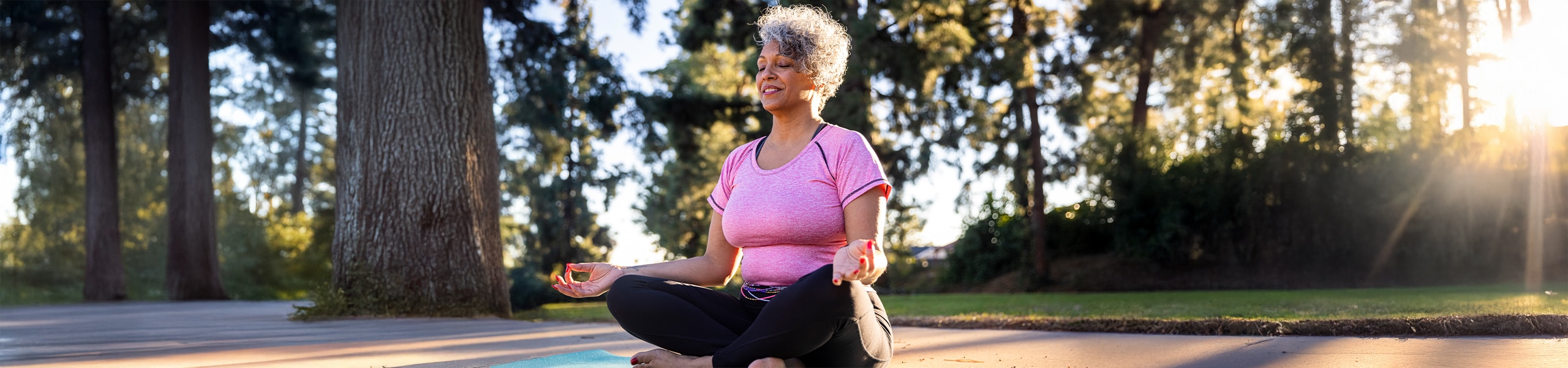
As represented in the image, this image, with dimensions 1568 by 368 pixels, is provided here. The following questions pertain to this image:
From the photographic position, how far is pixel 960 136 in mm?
20078

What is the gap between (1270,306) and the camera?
8.46 metres

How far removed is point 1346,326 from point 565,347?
140 inches

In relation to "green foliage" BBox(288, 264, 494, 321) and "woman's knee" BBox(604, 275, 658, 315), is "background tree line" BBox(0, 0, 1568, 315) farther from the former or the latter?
"woman's knee" BBox(604, 275, 658, 315)

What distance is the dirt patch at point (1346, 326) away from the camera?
4234 mm

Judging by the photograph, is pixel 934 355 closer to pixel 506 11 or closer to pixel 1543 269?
pixel 506 11

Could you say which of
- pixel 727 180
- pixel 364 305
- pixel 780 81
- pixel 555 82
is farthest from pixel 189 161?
pixel 780 81

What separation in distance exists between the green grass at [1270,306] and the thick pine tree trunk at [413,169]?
30.7 inches

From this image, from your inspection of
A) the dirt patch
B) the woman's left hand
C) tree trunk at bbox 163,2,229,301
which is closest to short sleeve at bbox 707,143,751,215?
the woman's left hand

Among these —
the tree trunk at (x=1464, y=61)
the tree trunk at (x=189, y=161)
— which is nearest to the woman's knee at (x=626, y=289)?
the tree trunk at (x=189, y=161)

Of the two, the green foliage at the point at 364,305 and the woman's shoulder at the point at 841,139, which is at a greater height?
the woman's shoulder at the point at 841,139

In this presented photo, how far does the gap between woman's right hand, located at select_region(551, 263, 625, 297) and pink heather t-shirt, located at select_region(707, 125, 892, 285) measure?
0.33 meters

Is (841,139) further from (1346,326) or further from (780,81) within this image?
(1346,326)

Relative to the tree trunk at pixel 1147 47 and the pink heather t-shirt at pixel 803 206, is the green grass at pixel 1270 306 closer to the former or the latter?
the pink heather t-shirt at pixel 803 206

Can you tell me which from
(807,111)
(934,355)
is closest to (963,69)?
(934,355)
